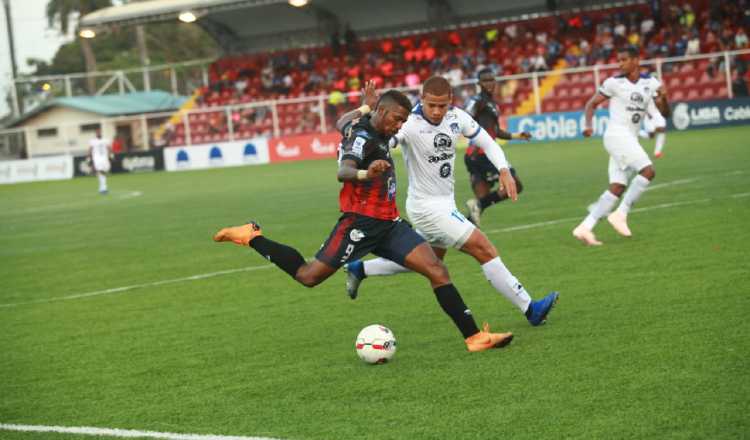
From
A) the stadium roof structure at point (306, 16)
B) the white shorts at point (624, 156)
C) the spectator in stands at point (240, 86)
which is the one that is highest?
the stadium roof structure at point (306, 16)

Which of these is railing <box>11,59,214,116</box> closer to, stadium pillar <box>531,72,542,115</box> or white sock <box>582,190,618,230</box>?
stadium pillar <box>531,72,542,115</box>

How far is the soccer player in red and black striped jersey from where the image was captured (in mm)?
7559

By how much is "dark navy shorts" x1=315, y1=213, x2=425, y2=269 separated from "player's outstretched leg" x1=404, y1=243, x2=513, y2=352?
→ 0.09 meters

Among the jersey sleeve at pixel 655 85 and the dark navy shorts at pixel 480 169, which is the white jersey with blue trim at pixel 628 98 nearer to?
the jersey sleeve at pixel 655 85

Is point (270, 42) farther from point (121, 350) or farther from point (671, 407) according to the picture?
point (671, 407)

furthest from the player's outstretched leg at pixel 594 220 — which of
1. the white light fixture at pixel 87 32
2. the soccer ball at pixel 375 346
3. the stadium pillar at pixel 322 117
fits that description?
the white light fixture at pixel 87 32

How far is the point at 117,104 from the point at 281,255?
56.5 metres

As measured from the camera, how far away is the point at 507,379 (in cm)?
672

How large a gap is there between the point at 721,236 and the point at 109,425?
8.00 meters

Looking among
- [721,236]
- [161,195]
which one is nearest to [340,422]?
[721,236]

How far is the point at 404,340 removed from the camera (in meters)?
8.30

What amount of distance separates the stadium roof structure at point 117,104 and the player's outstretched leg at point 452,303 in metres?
53.1

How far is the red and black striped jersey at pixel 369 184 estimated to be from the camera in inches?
301

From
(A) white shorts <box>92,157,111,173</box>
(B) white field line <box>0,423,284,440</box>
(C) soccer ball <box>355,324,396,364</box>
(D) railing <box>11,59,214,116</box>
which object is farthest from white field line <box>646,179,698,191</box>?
(D) railing <box>11,59,214,116</box>
